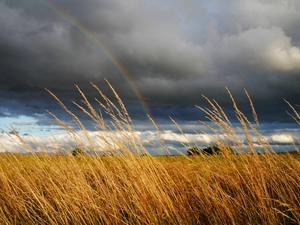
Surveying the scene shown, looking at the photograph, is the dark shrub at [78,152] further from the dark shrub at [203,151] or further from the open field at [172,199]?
the dark shrub at [203,151]

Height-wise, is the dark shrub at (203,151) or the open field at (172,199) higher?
the dark shrub at (203,151)

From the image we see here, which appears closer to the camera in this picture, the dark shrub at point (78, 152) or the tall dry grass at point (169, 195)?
the tall dry grass at point (169, 195)

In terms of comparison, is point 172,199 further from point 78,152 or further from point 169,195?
point 78,152

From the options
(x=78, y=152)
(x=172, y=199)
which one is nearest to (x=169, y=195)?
(x=172, y=199)

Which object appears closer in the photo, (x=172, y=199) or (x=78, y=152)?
(x=172, y=199)

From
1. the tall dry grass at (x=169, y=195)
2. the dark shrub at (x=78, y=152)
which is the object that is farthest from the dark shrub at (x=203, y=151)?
the dark shrub at (x=78, y=152)

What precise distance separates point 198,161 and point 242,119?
1.02 meters

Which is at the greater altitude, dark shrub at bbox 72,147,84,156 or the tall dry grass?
dark shrub at bbox 72,147,84,156

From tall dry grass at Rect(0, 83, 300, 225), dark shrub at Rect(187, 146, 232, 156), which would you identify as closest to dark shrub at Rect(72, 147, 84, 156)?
tall dry grass at Rect(0, 83, 300, 225)

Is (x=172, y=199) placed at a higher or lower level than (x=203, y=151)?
lower

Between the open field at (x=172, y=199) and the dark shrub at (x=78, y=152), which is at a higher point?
the dark shrub at (x=78, y=152)

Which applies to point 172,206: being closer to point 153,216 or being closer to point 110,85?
point 153,216

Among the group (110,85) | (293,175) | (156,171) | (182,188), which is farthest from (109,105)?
(293,175)

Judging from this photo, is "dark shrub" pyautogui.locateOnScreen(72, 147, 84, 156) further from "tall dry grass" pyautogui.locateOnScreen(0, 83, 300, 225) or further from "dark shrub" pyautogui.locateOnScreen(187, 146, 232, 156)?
"dark shrub" pyautogui.locateOnScreen(187, 146, 232, 156)
